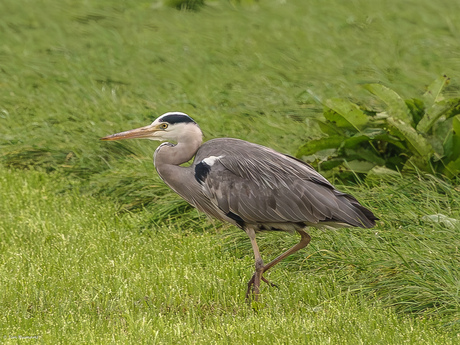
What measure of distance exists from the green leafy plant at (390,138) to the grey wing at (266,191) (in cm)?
161

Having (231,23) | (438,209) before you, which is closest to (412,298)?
(438,209)

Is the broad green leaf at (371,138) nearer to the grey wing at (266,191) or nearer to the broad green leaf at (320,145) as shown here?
the broad green leaf at (320,145)

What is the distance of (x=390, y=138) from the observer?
22.8 feet

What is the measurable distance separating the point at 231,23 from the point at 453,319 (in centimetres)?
1033

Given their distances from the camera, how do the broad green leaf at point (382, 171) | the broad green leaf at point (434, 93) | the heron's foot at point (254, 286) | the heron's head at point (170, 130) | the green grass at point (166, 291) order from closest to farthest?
the green grass at point (166, 291) < the heron's foot at point (254, 286) < the heron's head at point (170, 130) < the broad green leaf at point (382, 171) < the broad green leaf at point (434, 93)

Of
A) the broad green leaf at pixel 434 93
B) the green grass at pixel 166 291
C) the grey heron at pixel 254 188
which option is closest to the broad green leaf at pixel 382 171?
the broad green leaf at pixel 434 93

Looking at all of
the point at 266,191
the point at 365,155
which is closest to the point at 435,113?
the point at 365,155

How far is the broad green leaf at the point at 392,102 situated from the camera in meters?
6.96

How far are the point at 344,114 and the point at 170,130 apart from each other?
2070 mm

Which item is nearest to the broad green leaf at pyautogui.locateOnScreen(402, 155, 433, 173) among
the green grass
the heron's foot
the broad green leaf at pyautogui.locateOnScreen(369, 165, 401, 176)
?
the broad green leaf at pyautogui.locateOnScreen(369, 165, 401, 176)

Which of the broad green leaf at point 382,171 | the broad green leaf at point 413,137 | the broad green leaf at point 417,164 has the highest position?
the broad green leaf at point 413,137

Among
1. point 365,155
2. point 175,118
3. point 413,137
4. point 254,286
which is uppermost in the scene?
point 175,118

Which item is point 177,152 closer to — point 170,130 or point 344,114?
point 170,130

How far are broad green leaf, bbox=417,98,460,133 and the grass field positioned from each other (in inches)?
19.0
